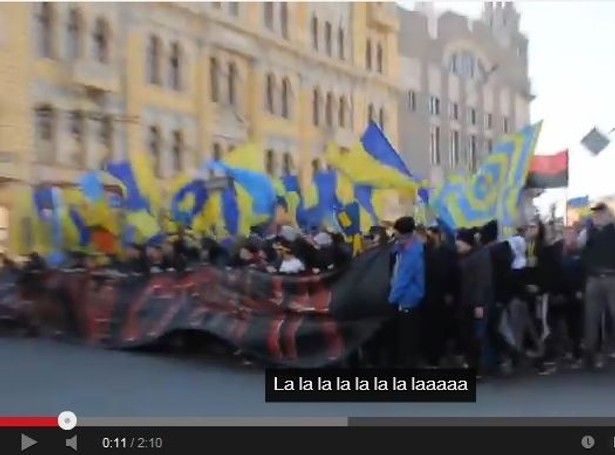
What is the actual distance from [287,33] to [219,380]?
824 mm

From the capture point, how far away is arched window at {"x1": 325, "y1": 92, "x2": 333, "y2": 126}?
2.96 meters

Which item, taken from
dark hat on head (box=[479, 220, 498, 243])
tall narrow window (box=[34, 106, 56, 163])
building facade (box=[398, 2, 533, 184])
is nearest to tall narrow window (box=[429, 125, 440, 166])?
building facade (box=[398, 2, 533, 184])

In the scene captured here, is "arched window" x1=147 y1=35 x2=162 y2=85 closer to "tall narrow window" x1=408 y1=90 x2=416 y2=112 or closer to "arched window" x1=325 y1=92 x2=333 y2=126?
"arched window" x1=325 y1=92 x2=333 y2=126

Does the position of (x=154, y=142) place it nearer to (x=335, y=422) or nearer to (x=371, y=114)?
(x=371, y=114)

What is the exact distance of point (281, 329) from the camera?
3.16 m

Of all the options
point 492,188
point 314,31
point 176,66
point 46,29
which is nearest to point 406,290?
point 492,188

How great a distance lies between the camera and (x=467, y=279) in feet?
10.1

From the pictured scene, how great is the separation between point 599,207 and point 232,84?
2.92 feet

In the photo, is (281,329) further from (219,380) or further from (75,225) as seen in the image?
(75,225)

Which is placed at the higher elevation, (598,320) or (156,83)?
(156,83)

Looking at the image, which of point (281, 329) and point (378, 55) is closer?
point (378, 55)

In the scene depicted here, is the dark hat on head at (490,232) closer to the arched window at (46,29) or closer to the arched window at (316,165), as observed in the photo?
the arched window at (316,165)
